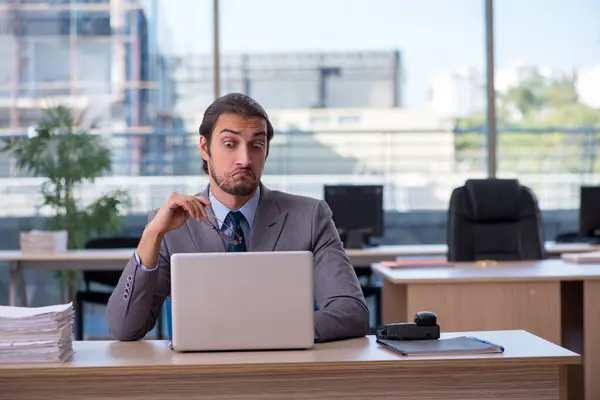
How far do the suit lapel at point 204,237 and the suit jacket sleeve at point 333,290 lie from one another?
0.30 meters

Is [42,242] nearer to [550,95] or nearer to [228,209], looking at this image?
[228,209]

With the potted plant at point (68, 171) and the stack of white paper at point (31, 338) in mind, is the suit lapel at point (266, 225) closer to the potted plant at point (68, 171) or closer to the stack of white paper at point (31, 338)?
the stack of white paper at point (31, 338)

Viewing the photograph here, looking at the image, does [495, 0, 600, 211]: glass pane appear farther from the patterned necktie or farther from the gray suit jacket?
the patterned necktie

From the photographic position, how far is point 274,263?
2227 millimetres

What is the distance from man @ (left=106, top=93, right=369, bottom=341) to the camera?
2.59 m

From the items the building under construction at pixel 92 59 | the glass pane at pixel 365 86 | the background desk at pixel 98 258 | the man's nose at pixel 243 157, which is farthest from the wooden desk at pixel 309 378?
the building under construction at pixel 92 59

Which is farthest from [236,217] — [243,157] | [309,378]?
[309,378]

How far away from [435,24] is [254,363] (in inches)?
199

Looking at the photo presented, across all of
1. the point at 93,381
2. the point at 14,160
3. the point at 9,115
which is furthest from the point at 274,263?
the point at 9,115

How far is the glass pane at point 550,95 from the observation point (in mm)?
6855

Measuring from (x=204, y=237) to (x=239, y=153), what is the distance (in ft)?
0.93

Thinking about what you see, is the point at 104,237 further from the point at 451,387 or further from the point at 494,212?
the point at 451,387

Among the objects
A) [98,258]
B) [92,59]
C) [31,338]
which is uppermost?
[92,59]

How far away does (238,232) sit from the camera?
9.28ft
